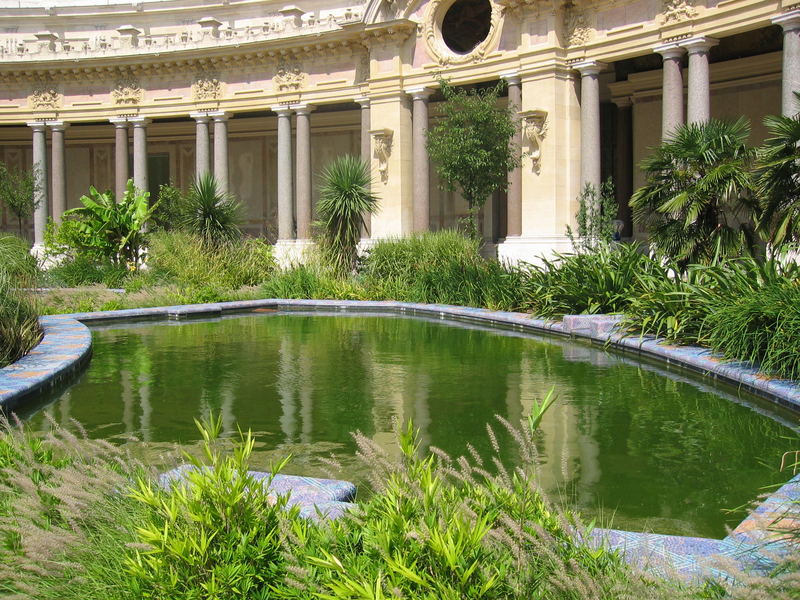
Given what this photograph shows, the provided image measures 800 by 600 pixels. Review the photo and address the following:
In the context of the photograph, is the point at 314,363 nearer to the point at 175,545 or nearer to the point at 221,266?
the point at 175,545

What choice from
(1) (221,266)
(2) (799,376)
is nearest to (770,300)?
(2) (799,376)

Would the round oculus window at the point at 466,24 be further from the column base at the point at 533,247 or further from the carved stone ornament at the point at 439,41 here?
the column base at the point at 533,247

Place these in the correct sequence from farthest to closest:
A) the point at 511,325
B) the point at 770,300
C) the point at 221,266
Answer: the point at 221,266 < the point at 511,325 < the point at 770,300

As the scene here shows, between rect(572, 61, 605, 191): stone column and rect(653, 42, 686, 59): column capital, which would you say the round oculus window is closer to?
rect(572, 61, 605, 191): stone column

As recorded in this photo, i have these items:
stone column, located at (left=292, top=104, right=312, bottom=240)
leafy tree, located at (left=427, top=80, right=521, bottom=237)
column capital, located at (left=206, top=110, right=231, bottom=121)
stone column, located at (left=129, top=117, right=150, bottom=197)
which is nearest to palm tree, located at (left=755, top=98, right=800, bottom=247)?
leafy tree, located at (left=427, top=80, right=521, bottom=237)

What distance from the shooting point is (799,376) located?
24.3 feet

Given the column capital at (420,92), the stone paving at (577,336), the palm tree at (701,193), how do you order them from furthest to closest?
the column capital at (420,92) → the palm tree at (701,193) → the stone paving at (577,336)

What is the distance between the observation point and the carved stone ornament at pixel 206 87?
27.4m

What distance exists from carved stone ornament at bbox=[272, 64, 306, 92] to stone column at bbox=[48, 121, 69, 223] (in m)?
8.21

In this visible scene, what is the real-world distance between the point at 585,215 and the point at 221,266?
8.25 metres

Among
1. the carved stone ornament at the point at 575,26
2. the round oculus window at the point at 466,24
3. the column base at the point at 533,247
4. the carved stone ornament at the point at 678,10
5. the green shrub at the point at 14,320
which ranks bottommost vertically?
the green shrub at the point at 14,320

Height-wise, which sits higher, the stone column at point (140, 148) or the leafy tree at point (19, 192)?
the stone column at point (140, 148)

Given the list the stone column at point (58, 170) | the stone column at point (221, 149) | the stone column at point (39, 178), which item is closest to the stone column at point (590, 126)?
the stone column at point (221, 149)

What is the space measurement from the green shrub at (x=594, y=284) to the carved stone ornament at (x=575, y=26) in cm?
838
